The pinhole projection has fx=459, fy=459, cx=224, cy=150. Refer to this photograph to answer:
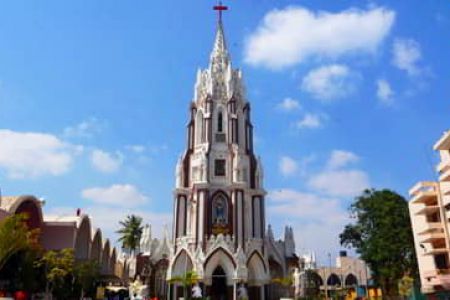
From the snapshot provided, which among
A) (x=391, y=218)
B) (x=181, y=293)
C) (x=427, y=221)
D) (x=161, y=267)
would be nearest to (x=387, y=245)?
(x=391, y=218)

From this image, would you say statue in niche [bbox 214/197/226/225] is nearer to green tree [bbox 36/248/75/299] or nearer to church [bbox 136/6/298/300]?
church [bbox 136/6/298/300]

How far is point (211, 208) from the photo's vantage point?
1984 inches

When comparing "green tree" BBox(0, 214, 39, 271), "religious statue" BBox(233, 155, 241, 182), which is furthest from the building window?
"green tree" BBox(0, 214, 39, 271)

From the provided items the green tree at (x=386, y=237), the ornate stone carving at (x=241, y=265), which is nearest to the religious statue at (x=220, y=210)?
the ornate stone carving at (x=241, y=265)

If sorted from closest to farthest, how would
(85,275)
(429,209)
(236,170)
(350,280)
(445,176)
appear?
(445,176), (429,209), (85,275), (236,170), (350,280)

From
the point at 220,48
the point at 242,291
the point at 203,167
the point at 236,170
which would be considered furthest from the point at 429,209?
the point at 220,48

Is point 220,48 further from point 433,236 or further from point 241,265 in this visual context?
point 433,236

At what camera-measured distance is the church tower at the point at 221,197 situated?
4703cm

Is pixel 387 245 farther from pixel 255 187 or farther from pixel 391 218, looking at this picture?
pixel 255 187

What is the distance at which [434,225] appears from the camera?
109 feet

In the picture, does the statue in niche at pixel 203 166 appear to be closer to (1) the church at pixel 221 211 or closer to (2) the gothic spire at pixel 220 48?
(1) the church at pixel 221 211

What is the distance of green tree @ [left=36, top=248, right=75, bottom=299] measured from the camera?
107 feet

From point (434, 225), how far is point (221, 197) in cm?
2371

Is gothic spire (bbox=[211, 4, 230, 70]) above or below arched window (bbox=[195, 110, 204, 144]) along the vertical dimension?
above
